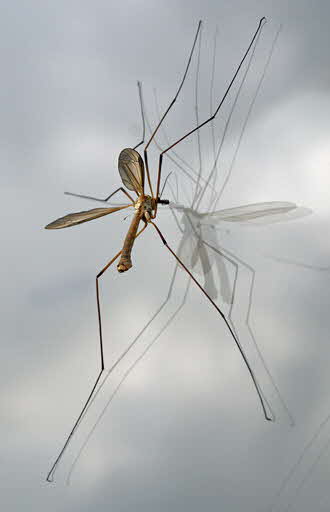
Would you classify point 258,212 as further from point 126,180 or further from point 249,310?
point 126,180

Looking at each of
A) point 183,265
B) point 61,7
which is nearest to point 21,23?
point 61,7

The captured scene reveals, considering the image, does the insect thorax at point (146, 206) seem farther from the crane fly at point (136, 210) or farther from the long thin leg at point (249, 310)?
the long thin leg at point (249, 310)

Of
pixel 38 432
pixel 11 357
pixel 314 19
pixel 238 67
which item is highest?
pixel 314 19

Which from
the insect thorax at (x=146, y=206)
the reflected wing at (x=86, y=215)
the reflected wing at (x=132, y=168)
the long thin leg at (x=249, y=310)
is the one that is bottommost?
the long thin leg at (x=249, y=310)

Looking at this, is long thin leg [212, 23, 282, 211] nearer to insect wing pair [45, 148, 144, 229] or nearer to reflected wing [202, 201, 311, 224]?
reflected wing [202, 201, 311, 224]

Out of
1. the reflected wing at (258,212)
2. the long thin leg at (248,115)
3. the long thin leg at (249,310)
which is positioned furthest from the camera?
the long thin leg at (248,115)

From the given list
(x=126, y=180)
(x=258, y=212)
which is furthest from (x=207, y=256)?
(x=126, y=180)

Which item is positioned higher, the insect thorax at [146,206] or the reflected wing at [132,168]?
the reflected wing at [132,168]

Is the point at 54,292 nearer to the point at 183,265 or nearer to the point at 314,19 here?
the point at 183,265

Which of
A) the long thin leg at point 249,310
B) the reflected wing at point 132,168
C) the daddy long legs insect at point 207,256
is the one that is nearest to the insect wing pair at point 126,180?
the reflected wing at point 132,168
